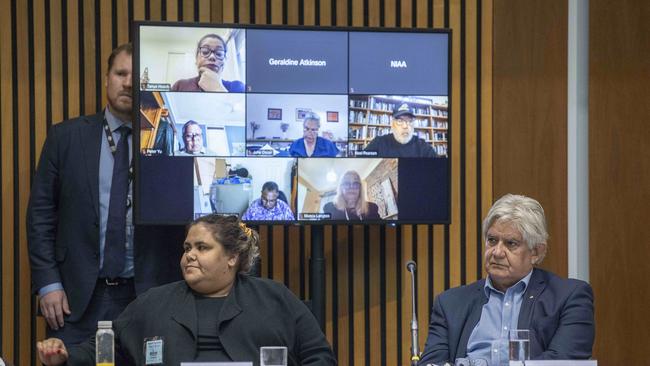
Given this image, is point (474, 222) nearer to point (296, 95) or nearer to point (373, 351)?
point (373, 351)

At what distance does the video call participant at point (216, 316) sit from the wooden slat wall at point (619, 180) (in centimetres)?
247

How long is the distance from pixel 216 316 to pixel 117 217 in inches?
46.6

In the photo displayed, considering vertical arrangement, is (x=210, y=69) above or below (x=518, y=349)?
above

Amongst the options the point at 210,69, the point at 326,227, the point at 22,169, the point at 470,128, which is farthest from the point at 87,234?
the point at 470,128

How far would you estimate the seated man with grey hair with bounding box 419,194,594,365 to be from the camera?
4445 mm

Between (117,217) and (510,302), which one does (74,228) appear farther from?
(510,302)

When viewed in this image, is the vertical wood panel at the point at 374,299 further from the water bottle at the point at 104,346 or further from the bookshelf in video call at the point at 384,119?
the water bottle at the point at 104,346

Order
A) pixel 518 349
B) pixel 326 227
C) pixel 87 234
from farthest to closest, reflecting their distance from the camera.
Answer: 1. pixel 326 227
2. pixel 87 234
3. pixel 518 349

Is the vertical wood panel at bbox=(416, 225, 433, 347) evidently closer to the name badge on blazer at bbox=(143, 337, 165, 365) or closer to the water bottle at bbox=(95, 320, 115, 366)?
the name badge on blazer at bbox=(143, 337, 165, 365)

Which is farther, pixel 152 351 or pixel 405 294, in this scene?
pixel 405 294

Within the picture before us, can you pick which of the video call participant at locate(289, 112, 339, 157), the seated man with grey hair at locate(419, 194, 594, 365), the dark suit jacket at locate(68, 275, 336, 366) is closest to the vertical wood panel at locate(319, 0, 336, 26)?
the video call participant at locate(289, 112, 339, 157)

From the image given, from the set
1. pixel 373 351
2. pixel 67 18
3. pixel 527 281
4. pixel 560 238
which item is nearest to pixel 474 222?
pixel 560 238

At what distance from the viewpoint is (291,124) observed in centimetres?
555

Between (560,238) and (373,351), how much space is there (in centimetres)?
125
